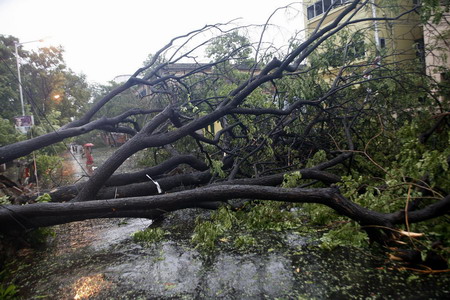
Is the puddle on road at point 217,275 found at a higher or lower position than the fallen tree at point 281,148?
lower

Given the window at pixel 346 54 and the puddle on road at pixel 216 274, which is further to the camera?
the window at pixel 346 54

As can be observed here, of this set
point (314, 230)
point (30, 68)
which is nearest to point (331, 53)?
point (314, 230)

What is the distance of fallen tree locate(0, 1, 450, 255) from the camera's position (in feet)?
10.9

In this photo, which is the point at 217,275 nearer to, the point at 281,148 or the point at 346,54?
the point at 281,148

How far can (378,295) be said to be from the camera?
240 centimetres

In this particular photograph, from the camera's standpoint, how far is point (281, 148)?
244 inches

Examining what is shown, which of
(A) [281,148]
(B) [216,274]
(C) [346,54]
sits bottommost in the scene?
(B) [216,274]

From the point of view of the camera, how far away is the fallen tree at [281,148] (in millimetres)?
3312

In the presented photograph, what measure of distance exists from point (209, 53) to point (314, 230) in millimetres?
4111

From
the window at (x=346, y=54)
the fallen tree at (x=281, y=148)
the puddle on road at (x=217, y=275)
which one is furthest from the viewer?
the window at (x=346, y=54)

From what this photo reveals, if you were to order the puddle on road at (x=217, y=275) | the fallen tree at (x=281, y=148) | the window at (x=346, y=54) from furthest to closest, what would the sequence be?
the window at (x=346, y=54), the fallen tree at (x=281, y=148), the puddle on road at (x=217, y=275)

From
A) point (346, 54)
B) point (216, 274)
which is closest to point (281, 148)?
point (346, 54)

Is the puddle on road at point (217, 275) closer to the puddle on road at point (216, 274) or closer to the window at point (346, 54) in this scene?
the puddle on road at point (216, 274)

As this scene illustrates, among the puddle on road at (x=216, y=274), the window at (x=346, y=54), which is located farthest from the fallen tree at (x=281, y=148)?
the puddle on road at (x=216, y=274)
